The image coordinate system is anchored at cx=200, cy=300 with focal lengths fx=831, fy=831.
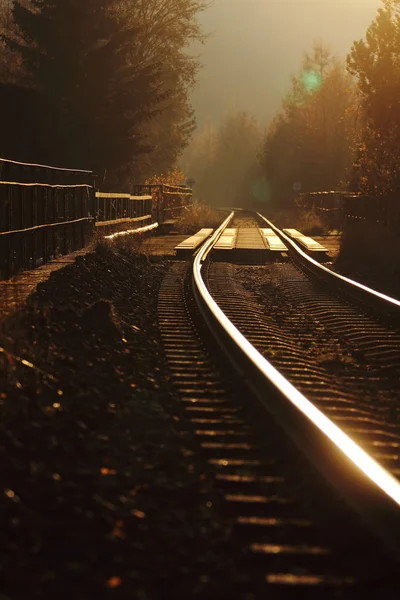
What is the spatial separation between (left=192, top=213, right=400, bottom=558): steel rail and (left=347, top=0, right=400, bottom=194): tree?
1613cm

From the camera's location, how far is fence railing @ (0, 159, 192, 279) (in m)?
10.6

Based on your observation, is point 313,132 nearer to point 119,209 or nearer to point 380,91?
point 380,91

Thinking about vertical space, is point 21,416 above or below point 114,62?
below

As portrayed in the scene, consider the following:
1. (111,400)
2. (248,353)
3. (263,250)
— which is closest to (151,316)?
(248,353)

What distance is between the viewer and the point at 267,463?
12.5 feet

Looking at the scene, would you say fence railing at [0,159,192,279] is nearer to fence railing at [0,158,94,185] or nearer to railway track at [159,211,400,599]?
fence railing at [0,158,94,185]

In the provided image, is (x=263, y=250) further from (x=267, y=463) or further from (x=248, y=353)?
(x=267, y=463)

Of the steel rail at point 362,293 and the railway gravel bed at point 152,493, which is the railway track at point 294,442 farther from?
the steel rail at point 362,293

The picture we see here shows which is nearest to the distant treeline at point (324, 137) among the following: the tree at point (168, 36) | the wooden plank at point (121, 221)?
the wooden plank at point (121, 221)

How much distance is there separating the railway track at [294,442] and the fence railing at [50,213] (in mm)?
2794

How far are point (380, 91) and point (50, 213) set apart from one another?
1075cm

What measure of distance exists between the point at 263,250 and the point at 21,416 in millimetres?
14391

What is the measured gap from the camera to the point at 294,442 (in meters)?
3.96

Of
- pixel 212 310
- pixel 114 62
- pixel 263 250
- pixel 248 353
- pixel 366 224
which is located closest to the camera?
pixel 248 353
